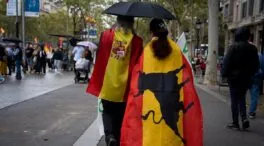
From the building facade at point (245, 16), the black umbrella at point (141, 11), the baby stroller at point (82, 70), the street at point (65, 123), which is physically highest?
the building facade at point (245, 16)

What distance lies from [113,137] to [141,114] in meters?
0.89

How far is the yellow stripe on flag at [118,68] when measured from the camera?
4.80 meters

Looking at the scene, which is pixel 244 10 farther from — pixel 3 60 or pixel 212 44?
pixel 3 60

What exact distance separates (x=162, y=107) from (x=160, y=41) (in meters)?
0.61

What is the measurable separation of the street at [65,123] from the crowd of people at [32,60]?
7.22 metres

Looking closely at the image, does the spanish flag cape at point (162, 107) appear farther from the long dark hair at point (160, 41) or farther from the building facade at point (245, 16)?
the building facade at point (245, 16)

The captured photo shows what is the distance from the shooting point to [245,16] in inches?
1661

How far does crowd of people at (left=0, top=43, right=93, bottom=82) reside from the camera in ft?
68.8

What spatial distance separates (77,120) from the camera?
9367 mm

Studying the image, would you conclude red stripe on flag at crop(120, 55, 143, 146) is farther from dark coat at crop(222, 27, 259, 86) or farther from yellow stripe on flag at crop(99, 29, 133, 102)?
dark coat at crop(222, 27, 259, 86)

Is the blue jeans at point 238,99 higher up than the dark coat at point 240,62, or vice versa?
the dark coat at point 240,62

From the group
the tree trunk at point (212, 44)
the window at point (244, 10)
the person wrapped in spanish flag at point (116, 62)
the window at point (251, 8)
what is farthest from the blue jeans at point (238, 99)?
the window at point (244, 10)

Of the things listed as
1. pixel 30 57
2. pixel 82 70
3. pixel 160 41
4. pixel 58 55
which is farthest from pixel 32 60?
pixel 160 41

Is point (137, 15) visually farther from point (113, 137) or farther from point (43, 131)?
point (43, 131)
